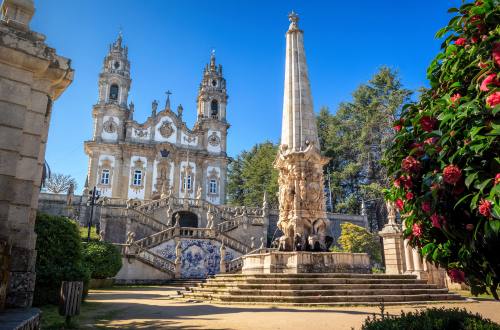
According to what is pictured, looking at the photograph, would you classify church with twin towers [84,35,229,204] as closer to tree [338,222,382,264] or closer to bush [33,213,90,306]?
A: tree [338,222,382,264]

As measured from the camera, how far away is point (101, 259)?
16.7 meters

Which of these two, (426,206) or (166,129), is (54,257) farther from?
(166,129)

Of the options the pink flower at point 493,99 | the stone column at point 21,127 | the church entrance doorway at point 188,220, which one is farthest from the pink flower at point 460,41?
the church entrance doorway at point 188,220

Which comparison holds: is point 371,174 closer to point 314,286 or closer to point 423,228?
point 314,286

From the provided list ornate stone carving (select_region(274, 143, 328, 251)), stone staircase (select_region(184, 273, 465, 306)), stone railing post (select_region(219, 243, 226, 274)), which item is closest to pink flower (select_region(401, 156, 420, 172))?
stone staircase (select_region(184, 273, 465, 306))

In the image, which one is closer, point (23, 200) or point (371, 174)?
point (23, 200)

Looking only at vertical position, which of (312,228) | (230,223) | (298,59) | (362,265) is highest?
(298,59)

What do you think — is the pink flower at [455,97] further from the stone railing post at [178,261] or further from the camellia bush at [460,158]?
the stone railing post at [178,261]

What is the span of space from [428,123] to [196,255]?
22620 mm

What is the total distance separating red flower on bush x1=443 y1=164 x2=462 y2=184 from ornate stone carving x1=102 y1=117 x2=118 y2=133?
138ft

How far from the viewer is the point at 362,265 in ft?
43.0

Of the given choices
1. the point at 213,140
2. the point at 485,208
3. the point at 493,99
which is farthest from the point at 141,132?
the point at 485,208

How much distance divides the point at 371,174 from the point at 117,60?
3134 cm

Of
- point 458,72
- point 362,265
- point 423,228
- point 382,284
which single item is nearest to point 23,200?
point 423,228
